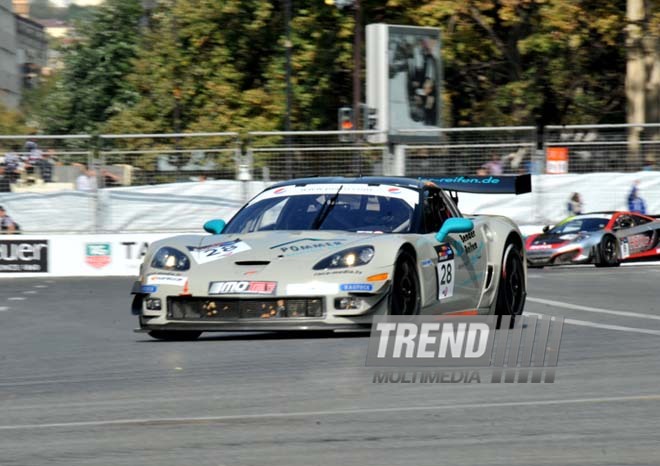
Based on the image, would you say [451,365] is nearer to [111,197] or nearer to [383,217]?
[383,217]

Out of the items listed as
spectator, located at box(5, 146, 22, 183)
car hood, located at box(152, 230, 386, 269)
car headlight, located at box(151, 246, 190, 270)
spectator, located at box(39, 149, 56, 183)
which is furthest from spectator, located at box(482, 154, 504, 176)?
car headlight, located at box(151, 246, 190, 270)

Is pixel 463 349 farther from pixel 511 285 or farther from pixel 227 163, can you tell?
pixel 227 163

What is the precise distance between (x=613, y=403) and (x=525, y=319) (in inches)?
215

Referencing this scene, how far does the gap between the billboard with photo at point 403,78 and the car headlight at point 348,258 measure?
20203 millimetres

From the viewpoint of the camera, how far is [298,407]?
6480mm

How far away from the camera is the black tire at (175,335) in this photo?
1003 cm

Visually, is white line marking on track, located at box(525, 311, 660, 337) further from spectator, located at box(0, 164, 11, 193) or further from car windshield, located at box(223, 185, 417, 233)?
spectator, located at box(0, 164, 11, 193)

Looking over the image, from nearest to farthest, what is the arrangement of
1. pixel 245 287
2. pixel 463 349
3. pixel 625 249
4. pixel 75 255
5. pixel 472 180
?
pixel 463 349 → pixel 245 287 → pixel 472 180 → pixel 75 255 → pixel 625 249

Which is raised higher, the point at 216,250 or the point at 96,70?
the point at 96,70

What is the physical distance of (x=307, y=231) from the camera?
397 inches

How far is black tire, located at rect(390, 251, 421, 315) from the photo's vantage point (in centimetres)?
940

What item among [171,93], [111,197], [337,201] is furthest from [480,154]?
[171,93]

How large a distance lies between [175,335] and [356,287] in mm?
1680

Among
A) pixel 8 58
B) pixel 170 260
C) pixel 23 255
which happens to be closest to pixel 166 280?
pixel 170 260
